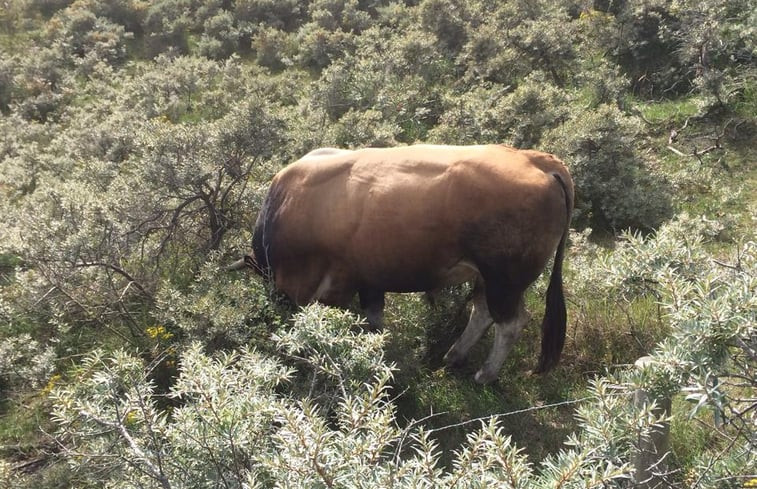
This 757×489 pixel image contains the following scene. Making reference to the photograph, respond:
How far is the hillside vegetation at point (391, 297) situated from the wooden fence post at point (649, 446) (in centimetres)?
6

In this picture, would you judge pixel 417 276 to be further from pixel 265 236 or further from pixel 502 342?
pixel 265 236

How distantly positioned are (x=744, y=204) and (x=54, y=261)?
25.3ft

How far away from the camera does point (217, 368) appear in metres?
2.32

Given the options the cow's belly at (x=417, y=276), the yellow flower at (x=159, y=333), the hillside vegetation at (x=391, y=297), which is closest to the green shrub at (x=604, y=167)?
the hillside vegetation at (x=391, y=297)

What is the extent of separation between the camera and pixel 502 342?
14.8 feet

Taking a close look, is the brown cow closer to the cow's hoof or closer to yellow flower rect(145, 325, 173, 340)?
the cow's hoof

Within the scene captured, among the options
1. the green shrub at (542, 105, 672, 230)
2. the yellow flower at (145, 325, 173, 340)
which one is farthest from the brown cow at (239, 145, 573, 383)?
the green shrub at (542, 105, 672, 230)

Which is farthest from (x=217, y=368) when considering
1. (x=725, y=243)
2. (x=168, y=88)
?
(x=168, y=88)

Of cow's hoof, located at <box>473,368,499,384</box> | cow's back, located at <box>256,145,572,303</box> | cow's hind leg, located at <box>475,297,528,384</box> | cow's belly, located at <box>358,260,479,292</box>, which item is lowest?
cow's hoof, located at <box>473,368,499,384</box>

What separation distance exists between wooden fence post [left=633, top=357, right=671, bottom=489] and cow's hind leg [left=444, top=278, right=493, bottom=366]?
2.20 meters

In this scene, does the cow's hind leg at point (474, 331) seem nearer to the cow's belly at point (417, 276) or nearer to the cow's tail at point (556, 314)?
the cow's belly at point (417, 276)

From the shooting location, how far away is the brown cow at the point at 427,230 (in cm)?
401

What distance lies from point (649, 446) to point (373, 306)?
2.74 metres

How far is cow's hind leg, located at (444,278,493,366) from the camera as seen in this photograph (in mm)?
4816
